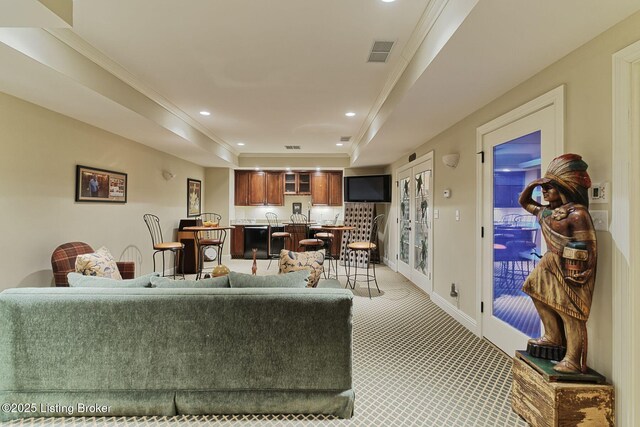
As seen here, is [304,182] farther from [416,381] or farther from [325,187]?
[416,381]

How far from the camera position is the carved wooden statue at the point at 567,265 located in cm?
168

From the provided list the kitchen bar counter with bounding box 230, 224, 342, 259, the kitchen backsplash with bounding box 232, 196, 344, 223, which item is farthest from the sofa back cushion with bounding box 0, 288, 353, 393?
the kitchen backsplash with bounding box 232, 196, 344, 223

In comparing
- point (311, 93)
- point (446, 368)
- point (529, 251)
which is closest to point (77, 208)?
Result: point (311, 93)

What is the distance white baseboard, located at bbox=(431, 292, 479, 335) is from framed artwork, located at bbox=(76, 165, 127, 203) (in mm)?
4792

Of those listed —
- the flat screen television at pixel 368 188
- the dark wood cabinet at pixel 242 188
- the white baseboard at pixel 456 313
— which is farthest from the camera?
the dark wood cabinet at pixel 242 188

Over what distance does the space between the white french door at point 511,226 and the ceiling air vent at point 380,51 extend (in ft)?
4.11

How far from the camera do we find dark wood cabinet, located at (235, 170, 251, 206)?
8.46 meters

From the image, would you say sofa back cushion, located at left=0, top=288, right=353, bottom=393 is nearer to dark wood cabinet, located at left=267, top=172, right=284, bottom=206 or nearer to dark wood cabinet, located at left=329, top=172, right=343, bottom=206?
dark wood cabinet, located at left=267, top=172, right=284, bottom=206

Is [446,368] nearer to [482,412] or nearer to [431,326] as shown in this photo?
[482,412]

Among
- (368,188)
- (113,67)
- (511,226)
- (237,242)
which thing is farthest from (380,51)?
(237,242)

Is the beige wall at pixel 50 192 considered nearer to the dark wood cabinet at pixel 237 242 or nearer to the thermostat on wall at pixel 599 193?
the dark wood cabinet at pixel 237 242

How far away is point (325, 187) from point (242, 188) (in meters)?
2.29

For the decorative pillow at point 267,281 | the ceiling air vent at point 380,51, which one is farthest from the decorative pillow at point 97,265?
the ceiling air vent at point 380,51

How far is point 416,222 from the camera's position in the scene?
5426 mm
